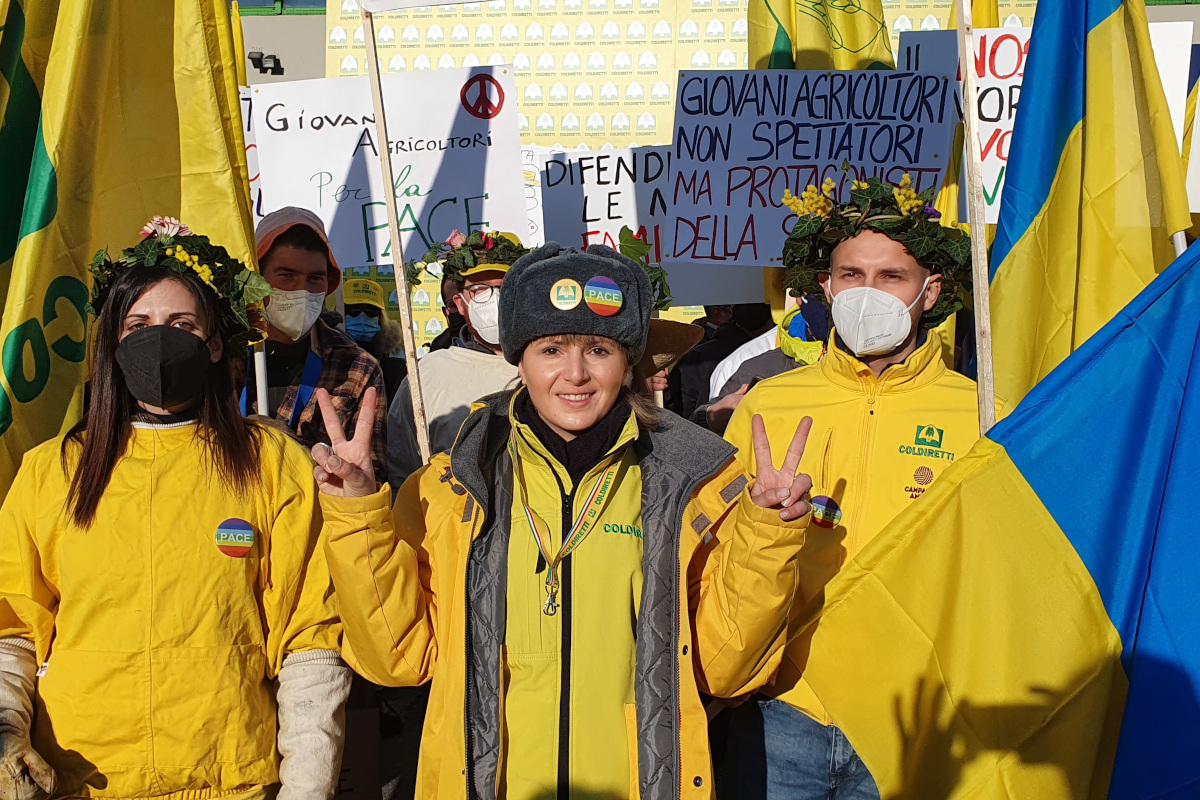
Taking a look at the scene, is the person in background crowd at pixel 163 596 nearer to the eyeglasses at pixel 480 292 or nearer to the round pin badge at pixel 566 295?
the round pin badge at pixel 566 295

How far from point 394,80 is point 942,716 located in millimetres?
4065

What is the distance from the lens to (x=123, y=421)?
2.75 metres

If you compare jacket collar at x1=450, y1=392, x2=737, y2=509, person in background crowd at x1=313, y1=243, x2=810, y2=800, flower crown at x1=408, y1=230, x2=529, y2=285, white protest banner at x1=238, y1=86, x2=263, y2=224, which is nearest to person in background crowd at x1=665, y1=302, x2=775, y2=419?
flower crown at x1=408, y1=230, x2=529, y2=285

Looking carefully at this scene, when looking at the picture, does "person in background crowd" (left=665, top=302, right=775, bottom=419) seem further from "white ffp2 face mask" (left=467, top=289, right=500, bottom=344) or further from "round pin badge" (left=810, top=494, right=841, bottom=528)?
"round pin badge" (left=810, top=494, right=841, bottom=528)

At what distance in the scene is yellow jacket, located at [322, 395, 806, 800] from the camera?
2352mm

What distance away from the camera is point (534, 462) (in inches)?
103

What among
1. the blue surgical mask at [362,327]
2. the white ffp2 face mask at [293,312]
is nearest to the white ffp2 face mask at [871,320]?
the white ffp2 face mask at [293,312]

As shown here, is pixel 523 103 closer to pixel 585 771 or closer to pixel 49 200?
pixel 49 200

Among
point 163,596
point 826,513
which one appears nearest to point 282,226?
point 163,596

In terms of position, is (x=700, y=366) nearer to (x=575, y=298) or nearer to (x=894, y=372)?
(x=894, y=372)

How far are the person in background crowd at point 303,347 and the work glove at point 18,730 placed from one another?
1.46 meters

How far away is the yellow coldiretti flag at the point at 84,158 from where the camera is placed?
133 inches

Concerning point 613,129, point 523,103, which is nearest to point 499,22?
point 523,103

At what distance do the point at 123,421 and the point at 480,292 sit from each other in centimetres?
208
